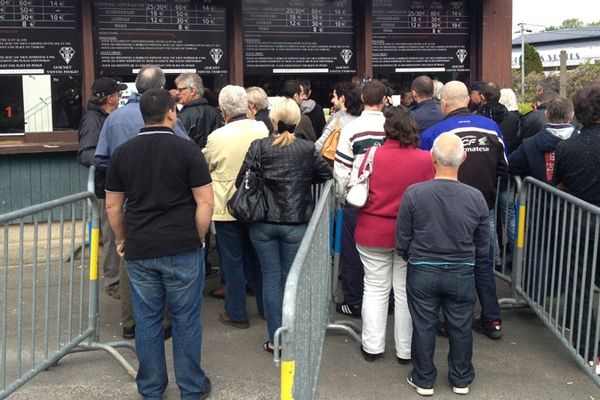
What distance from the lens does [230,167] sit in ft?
15.8

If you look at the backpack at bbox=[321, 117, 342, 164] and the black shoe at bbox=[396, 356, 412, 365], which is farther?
the backpack at bbox=[321, 117, 342, 164]

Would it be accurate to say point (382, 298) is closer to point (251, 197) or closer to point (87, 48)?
point (251, 197)

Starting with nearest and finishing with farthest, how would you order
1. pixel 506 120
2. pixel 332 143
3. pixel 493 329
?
pixel 493 329, pixel 332 143, pixel 506 120

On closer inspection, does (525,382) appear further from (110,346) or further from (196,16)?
(196,16)

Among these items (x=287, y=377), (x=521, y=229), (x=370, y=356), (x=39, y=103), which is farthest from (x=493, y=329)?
(x=39, y=103)

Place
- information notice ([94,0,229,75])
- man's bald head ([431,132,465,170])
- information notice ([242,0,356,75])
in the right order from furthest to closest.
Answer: information notice ([242,0,356,75]), information notice ([94,0,229,75]), man's bald head ([431,132,465,170])

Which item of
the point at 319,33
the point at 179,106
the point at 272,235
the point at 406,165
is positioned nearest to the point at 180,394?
the point at 272,235

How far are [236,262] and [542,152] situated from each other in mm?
2567

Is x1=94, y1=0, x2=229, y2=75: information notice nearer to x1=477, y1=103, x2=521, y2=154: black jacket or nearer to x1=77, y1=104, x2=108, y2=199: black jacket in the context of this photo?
x1=77, y1=104, x2=108, y2=199: black jacket

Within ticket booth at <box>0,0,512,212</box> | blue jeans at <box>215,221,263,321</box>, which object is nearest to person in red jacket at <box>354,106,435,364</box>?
blue jeans at <box>215,221,263,321</box>

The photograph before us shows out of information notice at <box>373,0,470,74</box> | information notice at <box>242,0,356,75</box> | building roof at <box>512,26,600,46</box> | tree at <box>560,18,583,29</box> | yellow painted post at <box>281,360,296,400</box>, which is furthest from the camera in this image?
tree at <box>560,18,583,29</box>

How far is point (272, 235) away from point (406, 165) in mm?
994

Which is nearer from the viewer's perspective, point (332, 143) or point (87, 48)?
point (332, 143)

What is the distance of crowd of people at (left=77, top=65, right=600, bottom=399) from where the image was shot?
371cm
